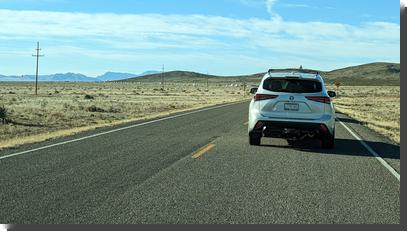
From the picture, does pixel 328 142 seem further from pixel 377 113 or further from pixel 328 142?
pixel 377 113

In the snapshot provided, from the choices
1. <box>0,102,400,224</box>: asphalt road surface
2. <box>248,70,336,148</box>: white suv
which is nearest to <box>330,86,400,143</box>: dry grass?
<box>248,70,336,148</box>: white suv

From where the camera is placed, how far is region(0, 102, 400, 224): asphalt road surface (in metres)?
6.88

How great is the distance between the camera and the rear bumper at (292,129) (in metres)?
13.2

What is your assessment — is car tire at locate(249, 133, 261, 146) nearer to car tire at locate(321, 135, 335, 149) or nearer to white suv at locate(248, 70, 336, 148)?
white suv at locate(248, 70, 336, 148)

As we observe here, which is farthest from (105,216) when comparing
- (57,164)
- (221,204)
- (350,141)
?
(350,141)

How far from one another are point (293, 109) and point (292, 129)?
0.48m

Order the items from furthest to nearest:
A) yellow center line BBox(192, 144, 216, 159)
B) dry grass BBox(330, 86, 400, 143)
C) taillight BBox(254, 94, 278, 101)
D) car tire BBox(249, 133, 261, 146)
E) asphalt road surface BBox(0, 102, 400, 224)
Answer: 1. dry grass BBox(330, 86, 400, 143)
2. car tire BBox(249, 133, 261, 146)
3. taillight BBox(254, 94, 278, 101)
4. yellow center line BBox(192, 144, 216, 159)
5. asphalt road surface BBox(0, 102, 400, 224)

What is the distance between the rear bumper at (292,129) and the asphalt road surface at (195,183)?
41cm

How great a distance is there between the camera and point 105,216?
264 inches

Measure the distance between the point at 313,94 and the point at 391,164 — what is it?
2.71m

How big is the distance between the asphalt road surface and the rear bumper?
409mm

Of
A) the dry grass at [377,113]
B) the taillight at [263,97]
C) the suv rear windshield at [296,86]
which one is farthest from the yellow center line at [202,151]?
the dry grass at [377,113]

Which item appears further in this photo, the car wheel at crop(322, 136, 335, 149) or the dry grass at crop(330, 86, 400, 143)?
the dry grass at crop(330, 86, 400, 143)

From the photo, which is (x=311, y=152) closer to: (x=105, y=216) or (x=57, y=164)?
(x=57, y=164)
